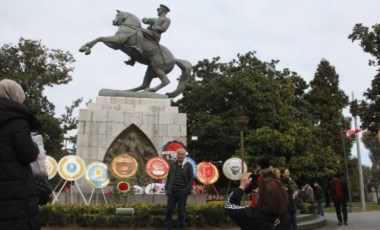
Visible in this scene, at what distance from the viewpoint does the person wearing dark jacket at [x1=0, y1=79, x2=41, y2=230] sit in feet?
10.8

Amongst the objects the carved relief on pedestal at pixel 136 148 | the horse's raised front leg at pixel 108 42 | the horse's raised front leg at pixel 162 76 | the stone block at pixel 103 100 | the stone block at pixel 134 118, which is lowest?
the carved relief on pedestal at pixel 136 148

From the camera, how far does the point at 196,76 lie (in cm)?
4047

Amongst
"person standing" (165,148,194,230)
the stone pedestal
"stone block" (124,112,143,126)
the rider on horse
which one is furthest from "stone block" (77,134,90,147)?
"person standing" (165,148,194,230)

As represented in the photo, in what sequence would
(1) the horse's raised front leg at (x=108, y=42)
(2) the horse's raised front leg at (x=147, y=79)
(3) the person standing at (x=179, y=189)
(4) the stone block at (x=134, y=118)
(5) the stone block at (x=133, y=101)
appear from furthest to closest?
(2) the horse's raised front leg at (x=147, y=79), (5) the stone block at (x=133, y=101), (4) the stone block at (x=134, y=118), (1) the horse's raised front leg at (x=108, y=42), (3) the person standing at (x=179, y=189)

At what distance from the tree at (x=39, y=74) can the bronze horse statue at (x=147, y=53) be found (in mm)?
16344

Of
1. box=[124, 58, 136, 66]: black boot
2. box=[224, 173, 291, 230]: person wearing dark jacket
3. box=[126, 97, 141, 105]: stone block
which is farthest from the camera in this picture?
Result: box=[124, 58, 136, 66]: black boot

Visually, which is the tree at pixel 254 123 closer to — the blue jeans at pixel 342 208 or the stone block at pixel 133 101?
the blue jeans at pixel 342 208

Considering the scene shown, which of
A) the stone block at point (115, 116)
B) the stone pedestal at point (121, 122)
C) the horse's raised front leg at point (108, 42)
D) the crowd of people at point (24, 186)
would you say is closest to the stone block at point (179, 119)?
the stone pedestal at point (121, 122)

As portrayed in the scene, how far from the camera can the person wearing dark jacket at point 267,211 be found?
12.0ft

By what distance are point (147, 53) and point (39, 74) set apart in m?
18.6

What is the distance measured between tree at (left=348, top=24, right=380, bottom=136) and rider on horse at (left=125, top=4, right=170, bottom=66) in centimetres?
616

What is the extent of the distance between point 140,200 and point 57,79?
20.5 m

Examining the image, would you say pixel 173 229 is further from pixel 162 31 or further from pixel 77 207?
pixel 162 31

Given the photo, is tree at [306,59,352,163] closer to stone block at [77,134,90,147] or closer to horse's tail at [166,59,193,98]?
horse's tail at [166,59,193,98]
